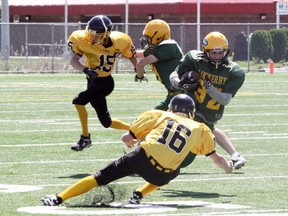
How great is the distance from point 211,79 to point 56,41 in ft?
134

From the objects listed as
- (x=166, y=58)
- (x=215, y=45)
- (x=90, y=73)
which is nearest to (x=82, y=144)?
(x=90, y=73)

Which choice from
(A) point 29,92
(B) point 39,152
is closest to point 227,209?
(B) point 39,152

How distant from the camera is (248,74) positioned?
36688 millimetres

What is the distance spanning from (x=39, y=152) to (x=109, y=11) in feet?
130

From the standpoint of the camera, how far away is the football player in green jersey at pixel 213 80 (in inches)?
446

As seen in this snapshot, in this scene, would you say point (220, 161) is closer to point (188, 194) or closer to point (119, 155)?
point (188, 194)

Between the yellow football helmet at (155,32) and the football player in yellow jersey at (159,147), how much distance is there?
132 inches

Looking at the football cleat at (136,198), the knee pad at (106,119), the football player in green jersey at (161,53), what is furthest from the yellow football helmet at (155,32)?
the football cleat at (136,198)

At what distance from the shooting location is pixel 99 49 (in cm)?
1298

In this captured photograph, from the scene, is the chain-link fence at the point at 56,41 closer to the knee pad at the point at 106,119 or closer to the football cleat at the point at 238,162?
the knee pad at the point at 106,119

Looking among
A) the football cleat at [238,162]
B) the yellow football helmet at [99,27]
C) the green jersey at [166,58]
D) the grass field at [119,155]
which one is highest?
the yellow football helmet at [99,27]

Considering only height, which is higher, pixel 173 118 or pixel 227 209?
pixel 173 118

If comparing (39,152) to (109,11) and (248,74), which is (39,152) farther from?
(109,11)

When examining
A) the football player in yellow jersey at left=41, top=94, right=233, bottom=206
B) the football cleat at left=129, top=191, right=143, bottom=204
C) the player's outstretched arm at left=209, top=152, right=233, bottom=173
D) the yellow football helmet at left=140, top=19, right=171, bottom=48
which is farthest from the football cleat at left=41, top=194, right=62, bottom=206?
the yellow football helmet at left=140, top=19, right=171, bottom=48
